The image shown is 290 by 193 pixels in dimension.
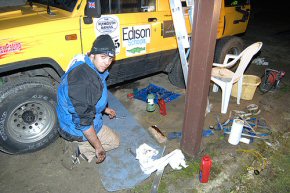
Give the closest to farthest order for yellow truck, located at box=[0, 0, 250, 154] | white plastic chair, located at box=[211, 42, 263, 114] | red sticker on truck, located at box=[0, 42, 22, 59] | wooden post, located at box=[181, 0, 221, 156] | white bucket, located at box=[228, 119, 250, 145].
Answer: wooden post, located at box=[181, 0, 221, 156] < red sticker on truck, located at box=[0, 42, 22, 59] < yellow truck, located at box=[0, 0, 250, 154] < white bucket, located at box=[228, 119, 250, 145] < white plastic chair, located at box=[211, 42, 263, 114]

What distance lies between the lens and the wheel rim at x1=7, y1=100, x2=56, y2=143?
318 centimetres

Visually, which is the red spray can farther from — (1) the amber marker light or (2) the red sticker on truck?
(2) the red sticker on truck

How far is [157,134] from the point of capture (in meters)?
3.71

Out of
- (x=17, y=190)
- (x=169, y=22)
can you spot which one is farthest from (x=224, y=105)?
(x=17, y=190)

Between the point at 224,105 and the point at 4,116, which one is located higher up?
the point at 4,116

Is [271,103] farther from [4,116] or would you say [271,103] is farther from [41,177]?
[4,116]

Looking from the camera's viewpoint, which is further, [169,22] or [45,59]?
[169,22]

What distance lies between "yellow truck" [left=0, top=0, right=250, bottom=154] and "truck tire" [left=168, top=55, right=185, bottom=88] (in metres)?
0.76

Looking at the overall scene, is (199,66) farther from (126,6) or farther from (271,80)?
(271,80)

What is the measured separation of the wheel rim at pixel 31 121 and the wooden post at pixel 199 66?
1933 mm

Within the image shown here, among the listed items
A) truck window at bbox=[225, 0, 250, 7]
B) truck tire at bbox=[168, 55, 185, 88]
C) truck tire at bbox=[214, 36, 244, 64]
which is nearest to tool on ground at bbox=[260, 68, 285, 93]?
truck tire at bbox=[214, 36, 244, 64]

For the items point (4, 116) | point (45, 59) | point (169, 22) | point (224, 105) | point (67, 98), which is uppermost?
point (169, 22)

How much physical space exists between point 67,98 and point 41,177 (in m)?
1.31

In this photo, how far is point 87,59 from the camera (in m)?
2.43
